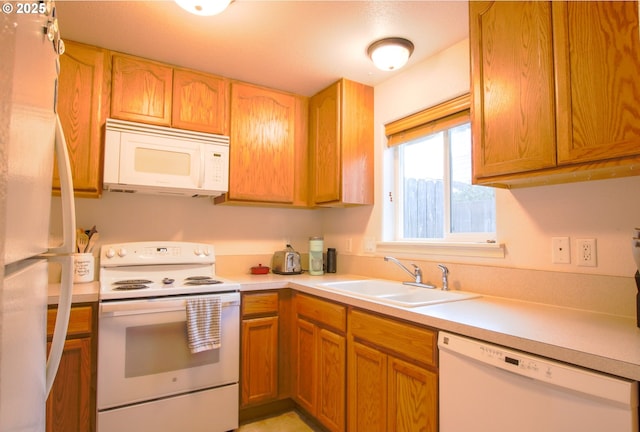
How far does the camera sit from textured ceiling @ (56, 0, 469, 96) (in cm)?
173

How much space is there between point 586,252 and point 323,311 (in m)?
1.28

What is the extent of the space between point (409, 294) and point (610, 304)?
3.06 ft

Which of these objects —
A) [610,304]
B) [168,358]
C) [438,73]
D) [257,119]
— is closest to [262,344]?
[168,358]

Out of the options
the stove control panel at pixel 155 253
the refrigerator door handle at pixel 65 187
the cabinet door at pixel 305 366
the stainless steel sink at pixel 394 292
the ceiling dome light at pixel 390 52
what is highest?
the ceiling dome light at pixel 390 52

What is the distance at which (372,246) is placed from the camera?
2586mm

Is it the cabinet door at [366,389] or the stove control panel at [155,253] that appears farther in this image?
the stove control panel at [155,253]

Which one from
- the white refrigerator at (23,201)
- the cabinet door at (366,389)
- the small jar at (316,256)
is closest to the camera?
the white refrigerator at (23,201)

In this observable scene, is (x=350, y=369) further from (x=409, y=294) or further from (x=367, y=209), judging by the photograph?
(x=367, y=209)

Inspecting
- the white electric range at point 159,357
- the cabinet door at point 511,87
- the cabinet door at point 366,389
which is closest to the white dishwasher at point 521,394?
the cabinet door at point 366,389

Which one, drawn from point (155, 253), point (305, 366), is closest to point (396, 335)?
point (305, 366)

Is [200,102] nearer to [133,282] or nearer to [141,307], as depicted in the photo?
[133,282]

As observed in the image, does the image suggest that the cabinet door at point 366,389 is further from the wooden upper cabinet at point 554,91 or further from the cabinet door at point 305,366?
the wooden upper cabinet at point 554,91

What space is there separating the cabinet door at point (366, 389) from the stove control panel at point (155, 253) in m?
1.29

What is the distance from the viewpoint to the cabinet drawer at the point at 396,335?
4.53ft
